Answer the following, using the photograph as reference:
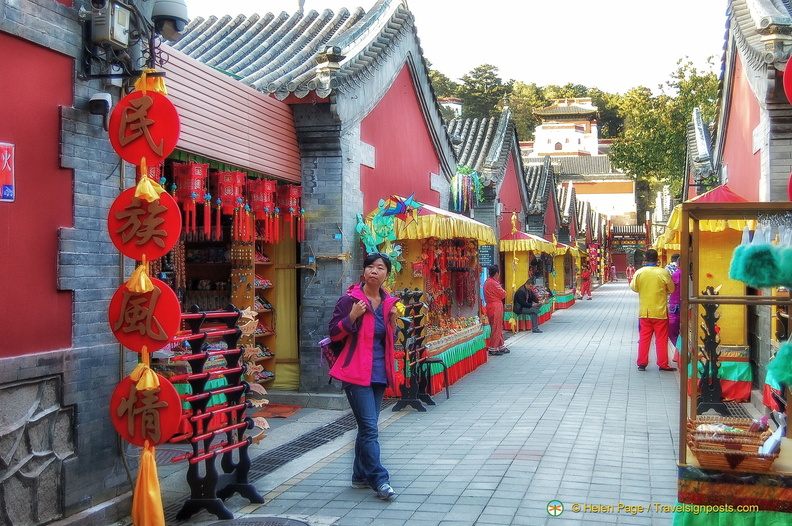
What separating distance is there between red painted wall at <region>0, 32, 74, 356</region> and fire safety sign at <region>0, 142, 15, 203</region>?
0.14 ft

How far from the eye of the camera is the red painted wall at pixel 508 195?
2175 cm

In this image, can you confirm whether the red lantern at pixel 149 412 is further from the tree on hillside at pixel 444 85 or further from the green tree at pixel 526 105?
the green tree at pixel 526 105

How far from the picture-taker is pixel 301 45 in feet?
37.0

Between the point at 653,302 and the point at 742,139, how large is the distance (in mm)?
2794

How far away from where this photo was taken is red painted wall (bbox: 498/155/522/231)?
856 inches

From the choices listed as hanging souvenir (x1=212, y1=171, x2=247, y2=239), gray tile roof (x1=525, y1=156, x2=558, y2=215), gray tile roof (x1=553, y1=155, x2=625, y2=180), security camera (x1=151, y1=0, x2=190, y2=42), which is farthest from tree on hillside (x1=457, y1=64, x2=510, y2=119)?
security camera (x1=151, y1=0, x2=190, y2=42)

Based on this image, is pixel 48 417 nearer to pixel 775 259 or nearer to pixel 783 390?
pixel 775 259

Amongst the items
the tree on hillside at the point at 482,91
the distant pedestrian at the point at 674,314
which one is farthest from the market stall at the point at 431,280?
the tree on hillside at the point at 482,91

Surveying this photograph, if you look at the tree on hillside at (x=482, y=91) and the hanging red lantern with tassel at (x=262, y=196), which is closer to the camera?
the hanging red lantern with tassel at (x=262, y=196)

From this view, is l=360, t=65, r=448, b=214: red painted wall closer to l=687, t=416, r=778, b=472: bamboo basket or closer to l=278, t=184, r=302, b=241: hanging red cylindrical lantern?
l=278, t=184, r=302, b=241: hanging red cylindrical lantern

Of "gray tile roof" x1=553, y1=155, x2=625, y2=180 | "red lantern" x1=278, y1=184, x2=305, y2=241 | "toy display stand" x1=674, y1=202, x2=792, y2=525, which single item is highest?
"gray tile roof" x1=553, y1=155, x2=625, y2=180

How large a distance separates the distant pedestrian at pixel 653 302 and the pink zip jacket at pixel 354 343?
718cm

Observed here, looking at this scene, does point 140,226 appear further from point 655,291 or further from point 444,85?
point 444,85

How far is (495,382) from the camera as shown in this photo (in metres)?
11.3
